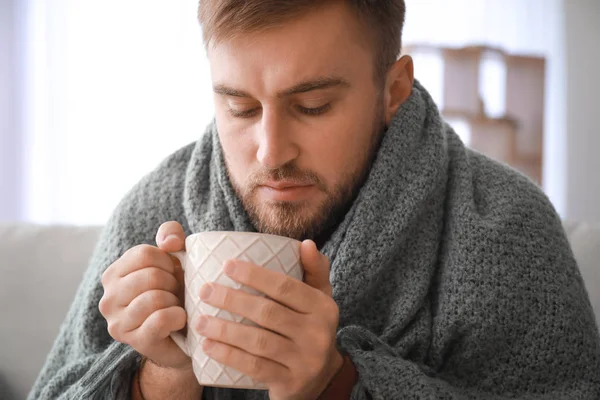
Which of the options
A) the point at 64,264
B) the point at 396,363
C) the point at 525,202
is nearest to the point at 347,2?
the point at 525,202

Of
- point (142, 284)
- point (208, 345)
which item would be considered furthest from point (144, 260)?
point (208, 345)

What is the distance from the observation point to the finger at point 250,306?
67 centimetres

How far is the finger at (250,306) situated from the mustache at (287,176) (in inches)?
12.6

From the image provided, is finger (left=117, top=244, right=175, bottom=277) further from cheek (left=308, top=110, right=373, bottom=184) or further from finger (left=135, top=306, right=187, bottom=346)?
cheek (left=308, top=110, right=373, bottom=184)

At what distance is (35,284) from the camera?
1.38 meters

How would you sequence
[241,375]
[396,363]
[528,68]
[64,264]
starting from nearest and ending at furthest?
[241,375]
[396,363]
[64,264]
[528,68]

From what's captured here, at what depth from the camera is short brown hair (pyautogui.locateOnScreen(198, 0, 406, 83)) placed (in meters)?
0.95

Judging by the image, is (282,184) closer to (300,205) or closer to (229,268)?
(300,205)

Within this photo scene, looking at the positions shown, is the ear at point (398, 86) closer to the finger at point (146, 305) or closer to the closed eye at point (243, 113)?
the closed eye at point (243, 113)

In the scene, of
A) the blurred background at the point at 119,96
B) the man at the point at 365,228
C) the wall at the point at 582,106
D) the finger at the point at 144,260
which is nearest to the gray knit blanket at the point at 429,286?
the man at the point at 365,228

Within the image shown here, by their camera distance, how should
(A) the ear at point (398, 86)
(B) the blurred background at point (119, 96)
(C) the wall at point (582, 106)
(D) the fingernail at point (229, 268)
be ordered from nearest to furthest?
1. (D) the fingernail at point (229, 268)
2. (A) the ear at point (398, 86)
3. (B) the blurred background at point (119, 96)
4. (C) the wall at point (582, 106)

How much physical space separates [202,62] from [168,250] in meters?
3.07

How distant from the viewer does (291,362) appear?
71cm

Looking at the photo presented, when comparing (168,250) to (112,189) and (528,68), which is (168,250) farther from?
(528,68)
